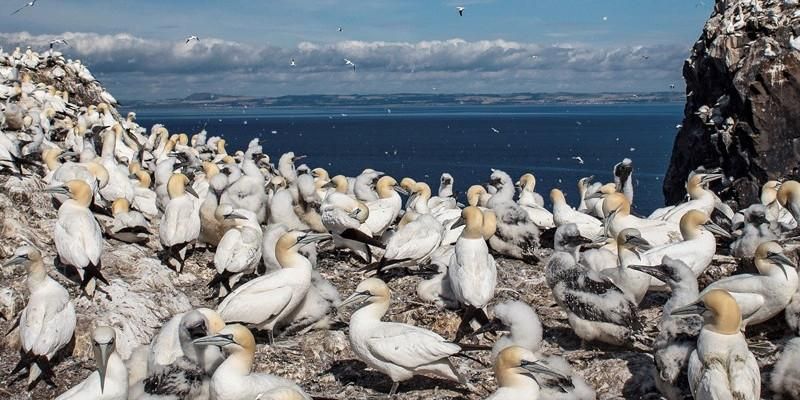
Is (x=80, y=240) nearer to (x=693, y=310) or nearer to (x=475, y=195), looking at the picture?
(x=693, y=310)

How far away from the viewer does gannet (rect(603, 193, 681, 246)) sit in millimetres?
9242

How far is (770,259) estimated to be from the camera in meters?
6.77

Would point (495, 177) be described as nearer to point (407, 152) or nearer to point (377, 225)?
point (377, 225)

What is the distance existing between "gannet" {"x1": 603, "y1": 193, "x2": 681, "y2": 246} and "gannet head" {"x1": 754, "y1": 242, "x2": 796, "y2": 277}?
2.31 meters

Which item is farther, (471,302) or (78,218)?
(78,218)

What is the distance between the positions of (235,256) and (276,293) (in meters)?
1.35

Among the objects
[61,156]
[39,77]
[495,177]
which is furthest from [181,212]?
[39,77]

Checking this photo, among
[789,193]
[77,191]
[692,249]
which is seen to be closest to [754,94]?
[789,193]

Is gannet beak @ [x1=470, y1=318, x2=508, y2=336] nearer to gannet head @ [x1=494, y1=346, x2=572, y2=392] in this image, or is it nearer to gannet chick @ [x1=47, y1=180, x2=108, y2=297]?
gannet head @ [x1=494, y1=346, x2=572, y2=392]

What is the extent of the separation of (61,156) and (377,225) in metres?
6.11

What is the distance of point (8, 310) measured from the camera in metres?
7.48

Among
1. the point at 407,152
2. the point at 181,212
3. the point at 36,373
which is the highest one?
the point at 181,212

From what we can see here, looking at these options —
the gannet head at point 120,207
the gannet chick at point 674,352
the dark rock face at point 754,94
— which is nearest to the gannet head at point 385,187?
the gannet head at point 120,207

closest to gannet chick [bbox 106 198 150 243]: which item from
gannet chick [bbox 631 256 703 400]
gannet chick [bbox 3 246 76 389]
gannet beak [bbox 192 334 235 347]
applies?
gannet chick [bbox 3 246 76 389]
